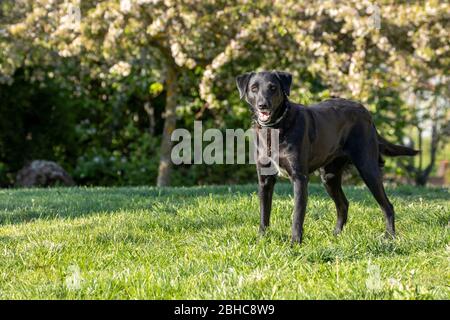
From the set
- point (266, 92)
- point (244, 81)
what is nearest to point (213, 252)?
point (266, 92)

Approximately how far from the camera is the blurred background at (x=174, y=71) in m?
11.1

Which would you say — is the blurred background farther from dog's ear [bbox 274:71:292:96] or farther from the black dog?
dog's ear [bbox 274:71:292:96]

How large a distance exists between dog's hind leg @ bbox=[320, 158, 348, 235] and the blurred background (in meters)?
4.95

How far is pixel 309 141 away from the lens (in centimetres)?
534

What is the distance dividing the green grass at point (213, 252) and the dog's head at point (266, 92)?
1035 mm

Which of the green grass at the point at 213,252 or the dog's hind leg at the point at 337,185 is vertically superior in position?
the dog's hind leg at the point at 337,185

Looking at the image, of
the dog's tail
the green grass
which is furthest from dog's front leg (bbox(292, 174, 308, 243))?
the dog's tail

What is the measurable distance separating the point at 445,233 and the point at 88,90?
451 inches

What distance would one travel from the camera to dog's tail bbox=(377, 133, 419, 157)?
20.4ft

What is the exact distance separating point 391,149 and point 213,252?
245cm

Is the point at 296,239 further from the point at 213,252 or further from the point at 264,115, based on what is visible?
the point at 264,115

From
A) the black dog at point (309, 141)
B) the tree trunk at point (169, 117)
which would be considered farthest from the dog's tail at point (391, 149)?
the tree trunk at point (169, 117)

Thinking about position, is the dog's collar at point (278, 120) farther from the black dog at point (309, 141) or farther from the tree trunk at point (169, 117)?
the tree trunk at point (169, 117)
